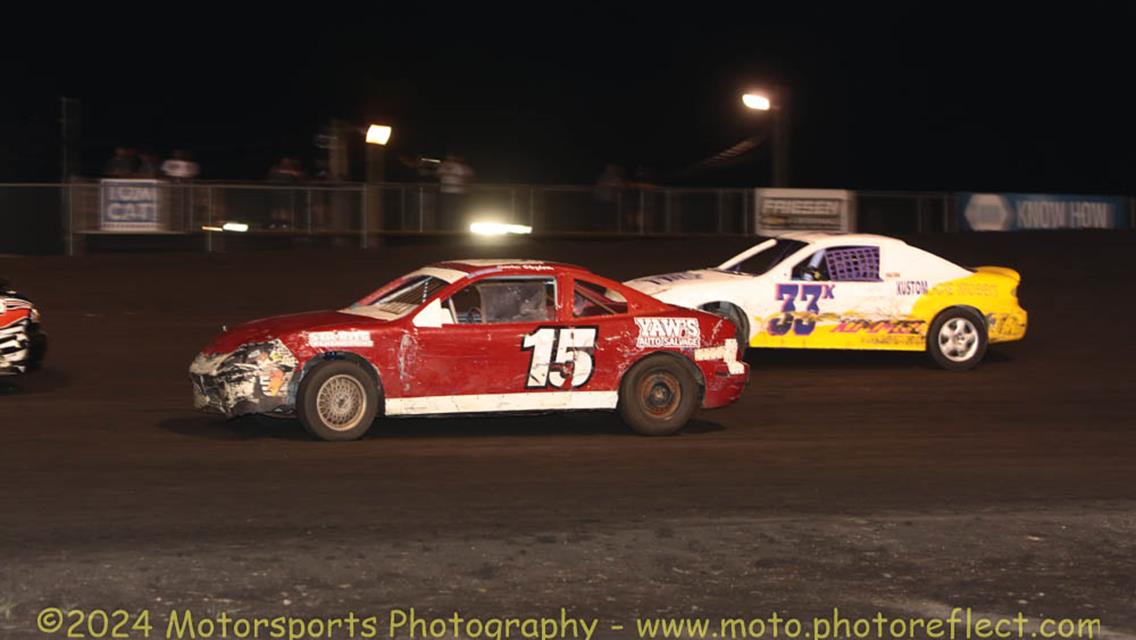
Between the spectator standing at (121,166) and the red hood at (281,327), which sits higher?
the spectator standing at (121,166)

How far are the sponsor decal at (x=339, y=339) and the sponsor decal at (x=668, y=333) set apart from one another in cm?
212

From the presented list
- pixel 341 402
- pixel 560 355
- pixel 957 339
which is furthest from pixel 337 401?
pixel 957 339

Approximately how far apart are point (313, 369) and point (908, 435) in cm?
463

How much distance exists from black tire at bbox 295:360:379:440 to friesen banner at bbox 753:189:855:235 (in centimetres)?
1996

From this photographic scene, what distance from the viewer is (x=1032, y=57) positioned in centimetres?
6097

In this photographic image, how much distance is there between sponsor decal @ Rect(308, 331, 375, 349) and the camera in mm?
Answer: 11383

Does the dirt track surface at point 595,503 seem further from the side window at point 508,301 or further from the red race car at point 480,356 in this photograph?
the side window at point 508,301

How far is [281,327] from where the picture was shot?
11570 mm

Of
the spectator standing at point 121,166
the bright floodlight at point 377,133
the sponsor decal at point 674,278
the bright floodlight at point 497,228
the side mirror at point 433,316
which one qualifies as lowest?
the side mirror at point 433,316

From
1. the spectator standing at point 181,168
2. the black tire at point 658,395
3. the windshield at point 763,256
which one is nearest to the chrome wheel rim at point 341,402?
the black tire at point 658,395

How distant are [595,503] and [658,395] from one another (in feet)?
10.0

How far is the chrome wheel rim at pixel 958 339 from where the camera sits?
17.4m

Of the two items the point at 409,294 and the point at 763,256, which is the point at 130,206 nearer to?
the point at 763,256

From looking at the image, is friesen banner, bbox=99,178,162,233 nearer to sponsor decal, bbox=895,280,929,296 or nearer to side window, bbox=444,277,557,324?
sponsor decal, bbox=895,280,929,296
